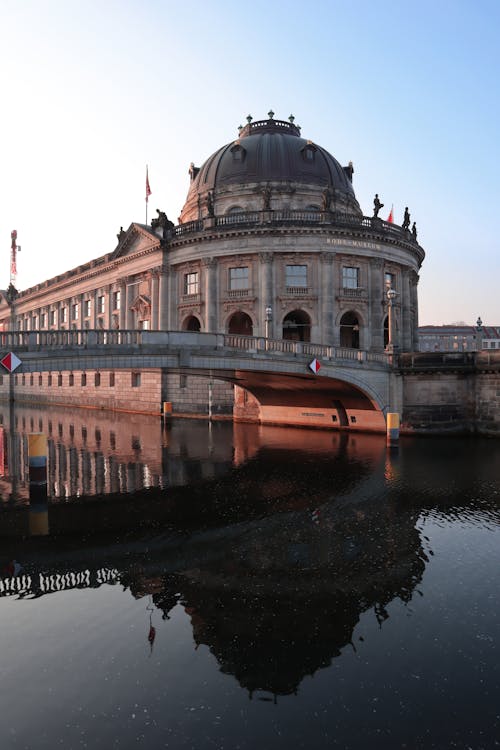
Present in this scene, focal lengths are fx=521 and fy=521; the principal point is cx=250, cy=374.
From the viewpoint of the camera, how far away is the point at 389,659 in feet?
24.7

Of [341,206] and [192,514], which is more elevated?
[341,206]

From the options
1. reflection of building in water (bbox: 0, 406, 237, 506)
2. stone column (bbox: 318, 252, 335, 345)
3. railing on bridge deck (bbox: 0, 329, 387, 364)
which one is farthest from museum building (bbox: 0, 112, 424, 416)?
reflection of building in water (bbox: 0, 406, 237, 506)

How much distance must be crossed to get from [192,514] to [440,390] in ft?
70.2

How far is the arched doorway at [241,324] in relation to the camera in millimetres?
47906

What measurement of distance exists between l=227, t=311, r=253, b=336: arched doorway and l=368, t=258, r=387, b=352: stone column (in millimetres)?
11135

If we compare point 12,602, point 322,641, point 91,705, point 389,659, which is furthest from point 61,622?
point 389,659

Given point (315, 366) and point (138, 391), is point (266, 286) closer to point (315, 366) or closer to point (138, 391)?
point (138, 391)

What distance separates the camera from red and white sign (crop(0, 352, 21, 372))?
19234 mm

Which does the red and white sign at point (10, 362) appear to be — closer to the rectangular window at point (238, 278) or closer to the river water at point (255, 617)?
the river water at point (255, 617)

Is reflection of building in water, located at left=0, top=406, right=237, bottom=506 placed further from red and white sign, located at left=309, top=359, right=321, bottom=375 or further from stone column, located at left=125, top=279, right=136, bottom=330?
stone column, located at left=125, top=279, right=136, bottom=330


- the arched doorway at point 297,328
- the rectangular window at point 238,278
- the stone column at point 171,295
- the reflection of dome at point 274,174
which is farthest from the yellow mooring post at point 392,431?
the reflection of dome at point 274,174

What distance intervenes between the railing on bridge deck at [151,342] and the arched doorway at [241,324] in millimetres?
17846

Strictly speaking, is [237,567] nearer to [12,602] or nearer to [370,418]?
[12,602]

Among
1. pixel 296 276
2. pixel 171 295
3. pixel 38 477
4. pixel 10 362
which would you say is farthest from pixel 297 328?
pixel 38 477
